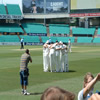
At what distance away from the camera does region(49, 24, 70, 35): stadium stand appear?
3339 inches

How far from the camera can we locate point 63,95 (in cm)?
346

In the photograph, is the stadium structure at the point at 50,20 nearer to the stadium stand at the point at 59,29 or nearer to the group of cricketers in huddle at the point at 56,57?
the stadium stand at the point at 59,29

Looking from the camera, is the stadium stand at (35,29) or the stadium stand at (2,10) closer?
the stadium stand at (35,29)

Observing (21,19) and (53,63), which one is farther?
(21,19)

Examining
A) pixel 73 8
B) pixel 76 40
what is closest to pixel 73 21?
pixel 73 8

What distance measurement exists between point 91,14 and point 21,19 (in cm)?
1903

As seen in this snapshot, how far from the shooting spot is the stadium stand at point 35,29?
84.5 meters

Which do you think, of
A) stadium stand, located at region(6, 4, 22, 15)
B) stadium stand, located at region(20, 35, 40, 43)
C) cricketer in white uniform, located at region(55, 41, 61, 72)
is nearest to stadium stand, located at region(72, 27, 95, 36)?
stadium stand, located at region(20, 35, 40, 43)

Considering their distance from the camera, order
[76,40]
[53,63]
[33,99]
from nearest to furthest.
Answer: [33,99]
[53,63]
[76,40]

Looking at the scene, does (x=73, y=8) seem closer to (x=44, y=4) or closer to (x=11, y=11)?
(x=44, y=4)

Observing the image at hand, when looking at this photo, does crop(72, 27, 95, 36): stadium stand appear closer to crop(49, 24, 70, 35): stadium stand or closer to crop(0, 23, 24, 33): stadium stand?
crop(49, 24, 70, 35): stadium stand

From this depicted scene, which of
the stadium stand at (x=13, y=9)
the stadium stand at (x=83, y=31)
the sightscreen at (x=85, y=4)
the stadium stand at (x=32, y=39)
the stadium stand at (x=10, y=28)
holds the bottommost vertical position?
the stadium stand at (x=32, y=39)

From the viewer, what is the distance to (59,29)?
282ft

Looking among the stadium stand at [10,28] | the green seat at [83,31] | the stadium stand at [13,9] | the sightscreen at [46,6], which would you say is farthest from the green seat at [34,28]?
the green seat at [83,31]
